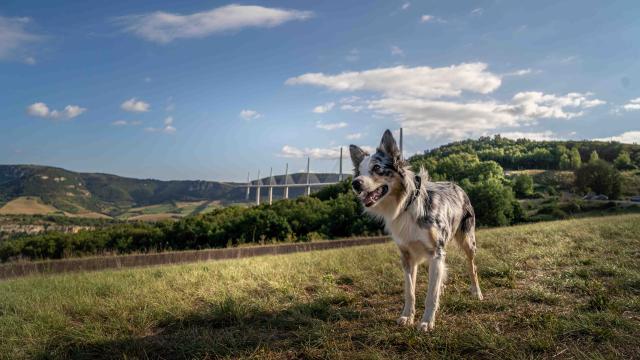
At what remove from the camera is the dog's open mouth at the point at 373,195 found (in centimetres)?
580

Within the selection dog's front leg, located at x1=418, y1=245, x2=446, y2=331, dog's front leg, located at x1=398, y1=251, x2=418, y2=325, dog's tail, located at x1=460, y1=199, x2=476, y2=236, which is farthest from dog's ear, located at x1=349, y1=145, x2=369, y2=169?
dog's tail, located at x1=460, y1=199, x2=476, y2=236

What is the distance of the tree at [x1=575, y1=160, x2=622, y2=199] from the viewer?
97.6 meters

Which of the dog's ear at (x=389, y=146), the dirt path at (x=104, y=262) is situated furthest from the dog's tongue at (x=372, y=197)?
the dirt path at (x=104, y=262)

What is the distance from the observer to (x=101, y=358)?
5.40m

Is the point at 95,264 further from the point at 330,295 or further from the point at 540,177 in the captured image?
the point at 540,177

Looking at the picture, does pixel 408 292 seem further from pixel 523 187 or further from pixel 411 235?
pixel 523 187

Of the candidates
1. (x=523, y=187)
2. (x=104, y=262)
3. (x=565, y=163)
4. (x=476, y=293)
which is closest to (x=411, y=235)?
(x=476, y=293)

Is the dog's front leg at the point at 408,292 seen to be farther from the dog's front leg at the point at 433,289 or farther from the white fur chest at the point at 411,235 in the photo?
the dog's front leg at the point at 433,289

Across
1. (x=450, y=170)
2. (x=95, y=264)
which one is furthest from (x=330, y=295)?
(x=450, y=170)

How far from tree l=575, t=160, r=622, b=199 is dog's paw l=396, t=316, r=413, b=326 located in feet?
364

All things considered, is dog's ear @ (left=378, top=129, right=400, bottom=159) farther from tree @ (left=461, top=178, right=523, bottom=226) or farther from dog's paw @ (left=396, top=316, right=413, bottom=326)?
tree @ (left=461, top=178, right=523, bottom=226)

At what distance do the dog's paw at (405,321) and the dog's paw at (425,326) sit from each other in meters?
0.34

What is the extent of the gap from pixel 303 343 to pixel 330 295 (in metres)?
2.17

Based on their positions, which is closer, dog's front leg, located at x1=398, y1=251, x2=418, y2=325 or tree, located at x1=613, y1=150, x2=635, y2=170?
dog's front leg, located at x1=398, y1=251, x2=418, y2=325
